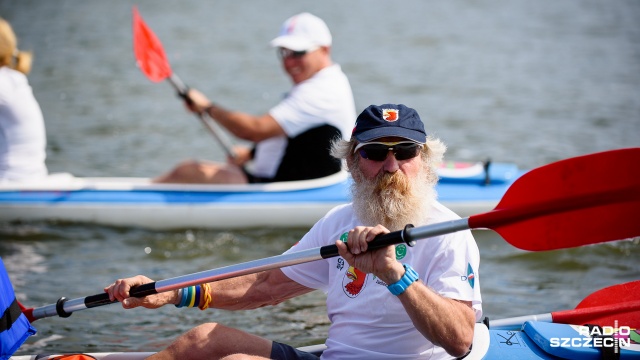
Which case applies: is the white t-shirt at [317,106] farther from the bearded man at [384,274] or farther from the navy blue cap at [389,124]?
the navy blue cap at [389,124]

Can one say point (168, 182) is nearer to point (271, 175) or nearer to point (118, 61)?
point (271, 175)

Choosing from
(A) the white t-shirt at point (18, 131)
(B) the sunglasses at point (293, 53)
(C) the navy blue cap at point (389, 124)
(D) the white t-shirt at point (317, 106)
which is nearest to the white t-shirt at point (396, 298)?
(C) the navy blue cap at point (389, 124)

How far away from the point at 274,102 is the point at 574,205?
10.0 meters

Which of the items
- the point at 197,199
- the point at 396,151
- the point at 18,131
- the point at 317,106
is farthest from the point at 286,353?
the point at 18,131

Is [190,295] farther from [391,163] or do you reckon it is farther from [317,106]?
[317,106]

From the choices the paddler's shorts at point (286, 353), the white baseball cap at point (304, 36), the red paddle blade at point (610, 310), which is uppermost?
the white baseball cap at point (304, 36)

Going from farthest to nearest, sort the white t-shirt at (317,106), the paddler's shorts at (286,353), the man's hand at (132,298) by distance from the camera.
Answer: the white t-shirt at (317,106), the man's hand at (132,298), the paddler's shorts at (286,353)

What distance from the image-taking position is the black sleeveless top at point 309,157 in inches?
278

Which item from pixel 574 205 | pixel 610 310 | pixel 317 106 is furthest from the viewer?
pixel 317 106

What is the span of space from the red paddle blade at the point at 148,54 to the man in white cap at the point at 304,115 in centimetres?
73

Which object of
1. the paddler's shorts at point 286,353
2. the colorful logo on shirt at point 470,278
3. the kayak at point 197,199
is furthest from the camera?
the kayak at point 197,199

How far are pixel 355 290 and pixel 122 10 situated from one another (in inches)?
682

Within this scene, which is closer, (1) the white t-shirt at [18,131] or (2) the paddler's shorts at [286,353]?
(2) the paddler's shorts at [286,353]

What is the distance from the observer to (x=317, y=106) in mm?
6945
